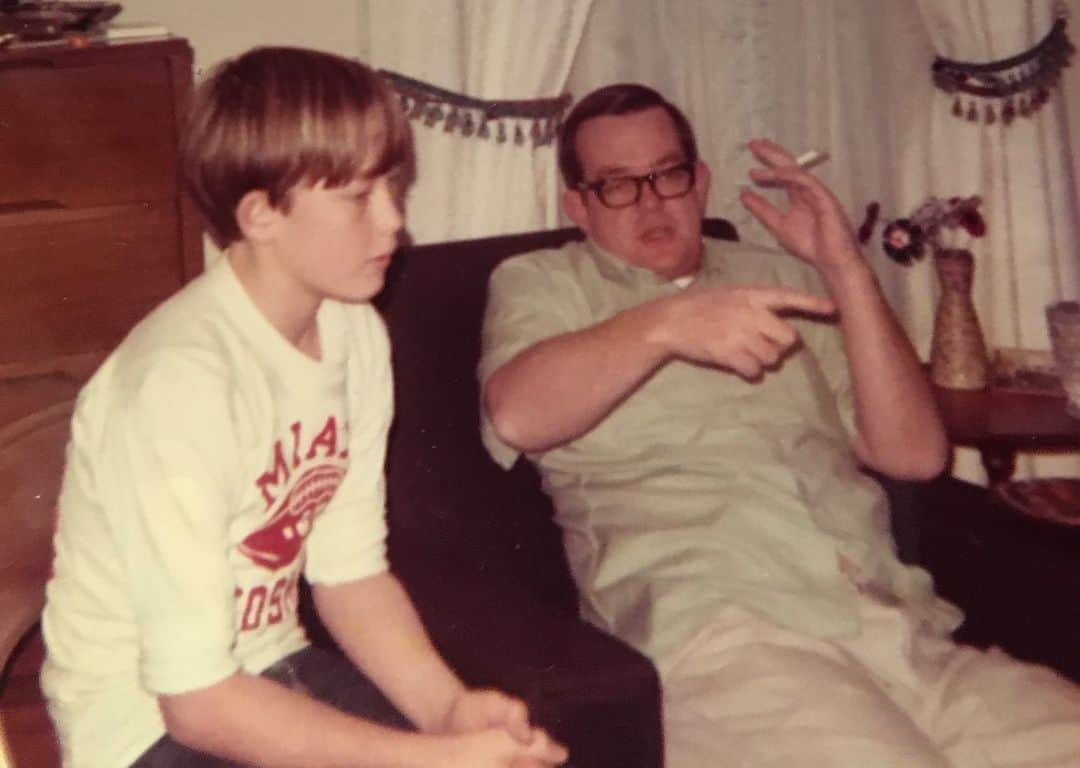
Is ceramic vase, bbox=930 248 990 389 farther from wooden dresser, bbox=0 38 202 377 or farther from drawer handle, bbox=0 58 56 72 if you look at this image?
drawer handle, bbox=0 58 56 72

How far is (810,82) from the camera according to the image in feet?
9.53

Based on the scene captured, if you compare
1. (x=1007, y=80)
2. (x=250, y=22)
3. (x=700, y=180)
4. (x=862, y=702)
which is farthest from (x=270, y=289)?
(x=1007, y=80)

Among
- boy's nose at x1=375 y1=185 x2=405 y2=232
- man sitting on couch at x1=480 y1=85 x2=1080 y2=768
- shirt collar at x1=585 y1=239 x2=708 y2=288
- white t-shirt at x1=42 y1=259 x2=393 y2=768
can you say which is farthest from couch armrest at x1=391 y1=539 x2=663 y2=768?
shirt collar at x1=585 y1=239 x2=708 y2=288

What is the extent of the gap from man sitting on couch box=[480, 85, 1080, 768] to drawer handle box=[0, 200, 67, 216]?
0.66 m

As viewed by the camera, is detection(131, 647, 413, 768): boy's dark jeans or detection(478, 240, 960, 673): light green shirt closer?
detection(131, 647, 413, 768): boy's dark jeans

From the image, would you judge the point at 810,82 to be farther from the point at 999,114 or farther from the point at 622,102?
the point at 622,102

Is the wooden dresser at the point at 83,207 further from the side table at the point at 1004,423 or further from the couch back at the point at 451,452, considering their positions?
the side table at the point at 1004,423

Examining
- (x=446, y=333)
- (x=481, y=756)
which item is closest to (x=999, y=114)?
(x=446, y=333)

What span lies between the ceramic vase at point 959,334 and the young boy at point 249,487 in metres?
1.36

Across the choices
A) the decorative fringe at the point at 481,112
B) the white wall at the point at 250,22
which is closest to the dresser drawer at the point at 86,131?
the white wall at the point at 250,22

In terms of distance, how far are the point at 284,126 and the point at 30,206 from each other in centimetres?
80

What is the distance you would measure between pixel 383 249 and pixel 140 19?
1.10m

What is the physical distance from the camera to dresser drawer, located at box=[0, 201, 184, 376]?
6.31ft

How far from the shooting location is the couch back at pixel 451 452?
77.8 inches
